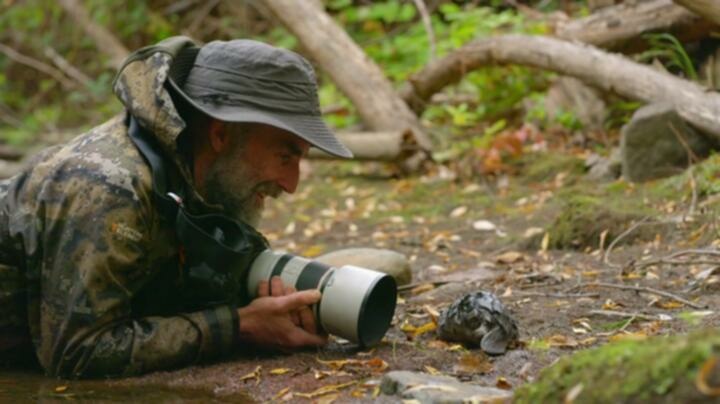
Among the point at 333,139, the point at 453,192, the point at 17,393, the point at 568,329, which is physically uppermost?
the point at 333,139

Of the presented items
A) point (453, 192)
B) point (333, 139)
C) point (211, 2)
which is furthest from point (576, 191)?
point (211, 2)

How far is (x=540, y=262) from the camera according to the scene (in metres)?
5.05

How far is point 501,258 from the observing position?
Answer: 5227 mm

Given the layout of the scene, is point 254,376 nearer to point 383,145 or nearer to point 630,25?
point 383,145

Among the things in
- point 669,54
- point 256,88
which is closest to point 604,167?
point 669,54

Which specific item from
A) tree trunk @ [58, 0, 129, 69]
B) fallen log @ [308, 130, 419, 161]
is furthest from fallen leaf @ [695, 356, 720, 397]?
tree trunk @ [58, 0, 129, 69]

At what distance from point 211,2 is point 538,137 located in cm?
599

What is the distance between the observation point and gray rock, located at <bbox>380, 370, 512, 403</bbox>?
2672mm

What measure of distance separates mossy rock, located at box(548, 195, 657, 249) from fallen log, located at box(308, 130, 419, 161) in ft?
8.61

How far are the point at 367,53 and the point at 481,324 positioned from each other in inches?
304

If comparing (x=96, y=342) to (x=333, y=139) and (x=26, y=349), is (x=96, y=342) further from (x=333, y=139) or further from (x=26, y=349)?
(x=333, y=139)

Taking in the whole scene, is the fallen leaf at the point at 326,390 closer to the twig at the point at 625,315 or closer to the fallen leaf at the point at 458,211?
the twig at the point at 625,315

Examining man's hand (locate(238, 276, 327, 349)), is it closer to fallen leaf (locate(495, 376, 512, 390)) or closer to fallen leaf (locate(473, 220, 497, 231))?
fallen leaf (locate(495, 376, 512, 390))

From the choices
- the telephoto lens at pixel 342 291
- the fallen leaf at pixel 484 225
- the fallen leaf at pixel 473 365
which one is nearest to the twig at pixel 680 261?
the fallen leaf at pixel 473 365
